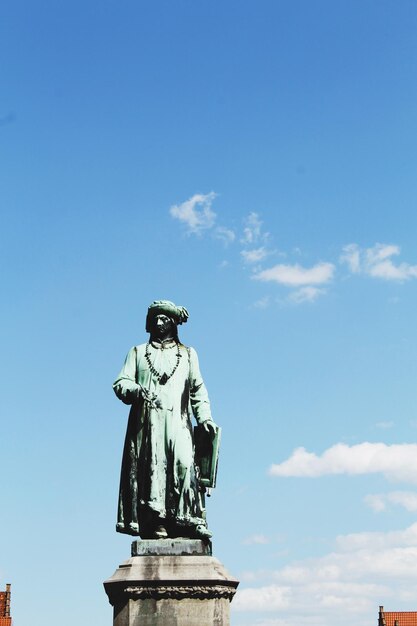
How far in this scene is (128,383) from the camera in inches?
499

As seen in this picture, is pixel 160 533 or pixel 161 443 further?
pixel 161 443

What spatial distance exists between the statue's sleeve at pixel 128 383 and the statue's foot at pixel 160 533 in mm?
1808

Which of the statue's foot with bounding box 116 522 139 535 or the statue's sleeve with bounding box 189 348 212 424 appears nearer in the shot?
the statue's foot with bounding box 116 522 139 535

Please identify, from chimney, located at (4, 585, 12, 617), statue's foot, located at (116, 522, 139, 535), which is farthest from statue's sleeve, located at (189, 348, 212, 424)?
chimney, located at (4, 585, 12, 617)

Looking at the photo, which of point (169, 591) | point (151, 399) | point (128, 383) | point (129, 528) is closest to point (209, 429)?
point (151, 399)

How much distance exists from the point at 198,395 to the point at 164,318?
48.5 inches

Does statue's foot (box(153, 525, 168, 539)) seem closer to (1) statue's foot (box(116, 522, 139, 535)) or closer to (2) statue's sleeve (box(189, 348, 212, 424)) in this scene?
(1) statue's foot (box(116, 522, 139, 535))

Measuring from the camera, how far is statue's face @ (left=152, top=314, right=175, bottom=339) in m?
13.1

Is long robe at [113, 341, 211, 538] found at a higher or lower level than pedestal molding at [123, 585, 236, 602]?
higher

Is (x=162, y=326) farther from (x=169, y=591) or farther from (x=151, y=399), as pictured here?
(x=169, y=591)

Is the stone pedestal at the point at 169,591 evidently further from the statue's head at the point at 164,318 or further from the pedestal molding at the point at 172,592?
the statue's head at the point at 164,318

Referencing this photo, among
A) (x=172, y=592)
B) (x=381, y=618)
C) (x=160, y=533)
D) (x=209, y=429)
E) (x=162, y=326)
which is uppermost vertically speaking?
(x=162, y=326)

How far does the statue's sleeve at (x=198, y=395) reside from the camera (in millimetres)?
12891

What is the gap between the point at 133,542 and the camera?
11852 millimetres
